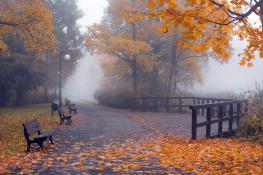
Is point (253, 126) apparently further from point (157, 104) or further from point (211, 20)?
point (157, 104)

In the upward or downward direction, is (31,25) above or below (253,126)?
above

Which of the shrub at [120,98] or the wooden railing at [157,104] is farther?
the shrub at [120,98]

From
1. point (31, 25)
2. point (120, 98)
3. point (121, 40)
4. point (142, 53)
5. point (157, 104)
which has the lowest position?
point (157, 104)

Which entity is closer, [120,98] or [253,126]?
[253,126]

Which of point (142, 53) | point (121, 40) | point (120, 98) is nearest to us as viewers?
point (121, 40)

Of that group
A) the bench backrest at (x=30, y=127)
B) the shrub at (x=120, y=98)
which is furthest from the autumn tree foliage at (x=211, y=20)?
the shrub at (x=120, y=98)

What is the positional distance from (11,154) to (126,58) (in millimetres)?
19794

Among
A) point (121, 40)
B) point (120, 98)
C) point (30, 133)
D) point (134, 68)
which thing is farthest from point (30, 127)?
point (120, 98)

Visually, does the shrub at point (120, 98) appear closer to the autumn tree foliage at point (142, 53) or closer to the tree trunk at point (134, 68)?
the autumn tree foliage at point (142, 53)

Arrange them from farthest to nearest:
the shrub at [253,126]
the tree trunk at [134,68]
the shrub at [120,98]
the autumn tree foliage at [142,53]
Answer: the shrub at [120,98]
the tree trunk at [134,68]
the autumn tree foliage at [142,53]
the shrub at [253,126]

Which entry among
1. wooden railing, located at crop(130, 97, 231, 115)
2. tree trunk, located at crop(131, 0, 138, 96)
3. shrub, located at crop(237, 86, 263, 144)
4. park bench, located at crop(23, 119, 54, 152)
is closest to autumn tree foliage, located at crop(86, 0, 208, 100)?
tree trunk, located at crop(131, 0, 138, 96)

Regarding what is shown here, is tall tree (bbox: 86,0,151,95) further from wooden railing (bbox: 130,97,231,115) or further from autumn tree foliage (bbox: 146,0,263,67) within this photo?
autumn tree foliage (bbox: 146,0,263,67)

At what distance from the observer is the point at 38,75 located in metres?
33.2

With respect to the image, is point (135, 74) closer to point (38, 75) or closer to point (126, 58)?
point (126, 58)
